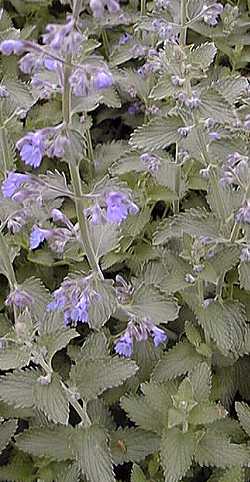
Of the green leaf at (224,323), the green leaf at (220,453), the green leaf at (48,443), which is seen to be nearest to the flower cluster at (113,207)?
the green leaf at (224,323)

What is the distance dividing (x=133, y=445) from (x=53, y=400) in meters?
0.74

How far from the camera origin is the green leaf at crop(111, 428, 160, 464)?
3.51 meters

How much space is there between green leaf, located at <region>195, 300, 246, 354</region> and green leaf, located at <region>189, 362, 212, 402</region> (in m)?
0.12

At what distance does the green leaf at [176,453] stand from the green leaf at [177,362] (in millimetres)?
342

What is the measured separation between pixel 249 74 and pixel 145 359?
8.57 feet

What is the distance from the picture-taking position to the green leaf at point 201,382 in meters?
3.36

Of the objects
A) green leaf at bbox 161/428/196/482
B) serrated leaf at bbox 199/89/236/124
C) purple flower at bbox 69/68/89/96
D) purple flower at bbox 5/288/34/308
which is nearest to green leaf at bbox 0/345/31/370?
purple flower at bbox 5/288/34/308

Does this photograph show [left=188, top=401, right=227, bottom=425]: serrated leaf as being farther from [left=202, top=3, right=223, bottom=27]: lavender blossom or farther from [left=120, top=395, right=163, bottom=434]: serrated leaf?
[left=202, top=3, right=223, bottom=27]: lavender blossom

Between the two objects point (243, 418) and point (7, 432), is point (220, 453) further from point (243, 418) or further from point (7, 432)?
point (7, 432)

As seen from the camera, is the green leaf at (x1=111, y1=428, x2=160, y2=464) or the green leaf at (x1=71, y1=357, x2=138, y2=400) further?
the green leaf at (x1=111, y1=428, x2=160, y2=464)

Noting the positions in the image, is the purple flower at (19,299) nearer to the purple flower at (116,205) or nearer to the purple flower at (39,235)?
the purple flower at (39,235)

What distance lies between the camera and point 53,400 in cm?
298

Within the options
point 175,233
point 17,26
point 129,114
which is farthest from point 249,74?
point 175,233

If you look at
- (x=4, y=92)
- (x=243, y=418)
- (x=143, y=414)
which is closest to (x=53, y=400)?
(x=143, y=414)
